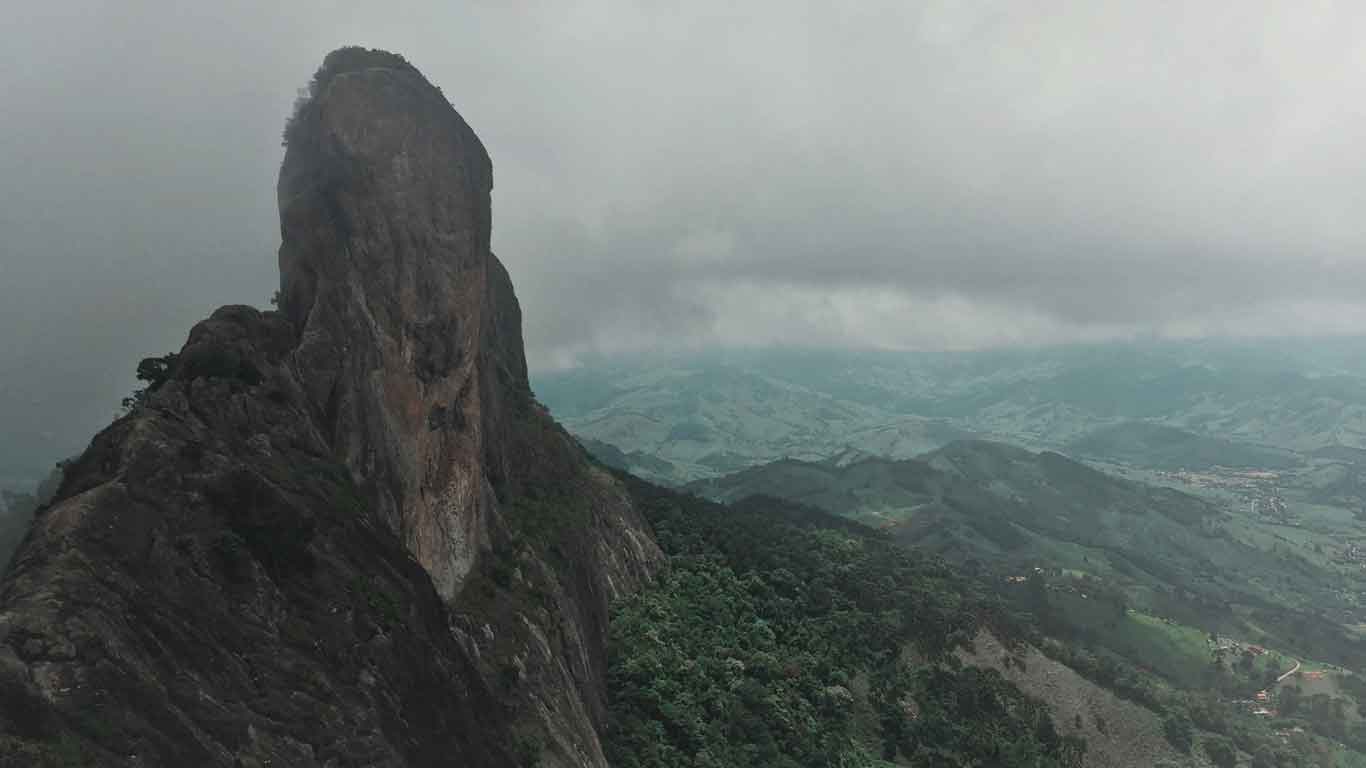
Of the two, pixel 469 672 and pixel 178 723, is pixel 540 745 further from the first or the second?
pixel 178 723

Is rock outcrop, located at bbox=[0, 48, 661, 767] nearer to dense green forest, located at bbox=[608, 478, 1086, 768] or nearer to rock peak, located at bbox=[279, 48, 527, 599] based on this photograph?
rock peak, located at bbox=[279, 48, 527, 599]

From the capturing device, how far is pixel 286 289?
42.1m

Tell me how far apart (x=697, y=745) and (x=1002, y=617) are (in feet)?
262

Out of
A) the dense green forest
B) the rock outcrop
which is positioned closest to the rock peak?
the rock outcrop

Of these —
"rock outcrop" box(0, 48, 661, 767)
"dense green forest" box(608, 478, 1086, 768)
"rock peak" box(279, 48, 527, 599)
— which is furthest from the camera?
"dense green forest" box(608, 478, 1086, 768)

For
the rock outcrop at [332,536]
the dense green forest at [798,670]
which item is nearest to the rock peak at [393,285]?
the rock outcrop at [332,536]

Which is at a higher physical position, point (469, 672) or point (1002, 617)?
point (469, 672)

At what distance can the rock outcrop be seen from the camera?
1841 centimetres

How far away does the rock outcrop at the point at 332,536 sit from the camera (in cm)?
1841

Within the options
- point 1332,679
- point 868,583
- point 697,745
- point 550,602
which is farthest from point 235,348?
point 1332,679

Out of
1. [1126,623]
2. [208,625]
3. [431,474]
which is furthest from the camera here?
[1126,623]

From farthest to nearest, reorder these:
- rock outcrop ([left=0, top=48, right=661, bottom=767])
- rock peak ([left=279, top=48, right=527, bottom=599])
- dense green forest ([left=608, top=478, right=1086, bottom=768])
→ dense green forest ([left=608, top=478, right=1086, bottom=768]) → rock peak ([left=279, top=48, right=527, bottom=599]) → rock outcrop ([left=0, top=48, right=661, bottom=767])

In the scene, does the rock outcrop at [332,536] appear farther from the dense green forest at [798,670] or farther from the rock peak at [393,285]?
the dense green forest at [798,670]

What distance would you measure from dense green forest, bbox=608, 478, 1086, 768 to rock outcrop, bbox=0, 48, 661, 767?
8.08m
